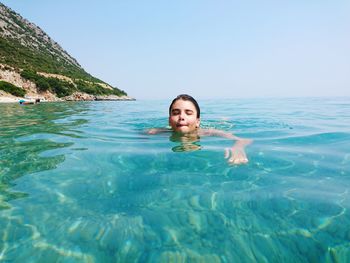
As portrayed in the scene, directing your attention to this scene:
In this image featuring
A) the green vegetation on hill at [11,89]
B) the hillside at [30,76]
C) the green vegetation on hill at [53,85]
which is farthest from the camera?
the green vegetation on hill at [53,85]

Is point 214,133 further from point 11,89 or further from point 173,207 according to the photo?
point 11,89

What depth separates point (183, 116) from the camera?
17.8 ft

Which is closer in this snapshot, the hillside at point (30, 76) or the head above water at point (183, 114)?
the head above water at point (183, 114)

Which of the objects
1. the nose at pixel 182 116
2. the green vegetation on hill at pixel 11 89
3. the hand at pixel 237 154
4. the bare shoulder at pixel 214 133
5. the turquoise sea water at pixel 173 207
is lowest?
the turquoise sea water at pixel 173 207

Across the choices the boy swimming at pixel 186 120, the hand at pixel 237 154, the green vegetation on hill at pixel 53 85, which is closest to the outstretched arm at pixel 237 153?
the hand at pixel 237 154

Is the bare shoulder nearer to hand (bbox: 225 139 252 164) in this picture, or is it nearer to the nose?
the nose

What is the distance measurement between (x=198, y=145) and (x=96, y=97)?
47439 mm

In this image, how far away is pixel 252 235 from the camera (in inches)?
75.6

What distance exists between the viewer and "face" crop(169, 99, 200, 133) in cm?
543

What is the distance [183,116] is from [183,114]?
0.04 meters

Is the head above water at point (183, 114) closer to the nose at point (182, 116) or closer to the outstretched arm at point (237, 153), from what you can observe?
the nose at point (182, 116)

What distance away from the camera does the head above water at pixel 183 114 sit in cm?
543

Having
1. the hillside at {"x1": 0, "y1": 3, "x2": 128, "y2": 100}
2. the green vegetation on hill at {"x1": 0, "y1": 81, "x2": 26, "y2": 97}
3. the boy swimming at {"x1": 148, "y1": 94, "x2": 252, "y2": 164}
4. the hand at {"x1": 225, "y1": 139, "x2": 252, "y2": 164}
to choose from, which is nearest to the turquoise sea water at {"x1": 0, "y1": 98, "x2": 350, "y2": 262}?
the hand at {"x1": 225, "y1": 139, "x2": 252, "y2": 164}

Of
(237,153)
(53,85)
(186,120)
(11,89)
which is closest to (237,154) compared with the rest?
(237,153)
